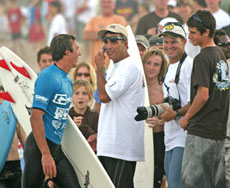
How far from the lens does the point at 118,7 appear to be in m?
14.8

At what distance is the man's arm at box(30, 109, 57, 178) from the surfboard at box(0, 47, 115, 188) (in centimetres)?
44

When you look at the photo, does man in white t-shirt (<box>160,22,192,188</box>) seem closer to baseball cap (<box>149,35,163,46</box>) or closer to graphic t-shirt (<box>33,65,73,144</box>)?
graphic t-shirt (<box>33,65,73,144</box>)

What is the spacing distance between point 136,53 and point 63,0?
9.29 m

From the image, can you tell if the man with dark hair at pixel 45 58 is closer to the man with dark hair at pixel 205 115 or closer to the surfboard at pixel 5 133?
the surfboard at pixel 5 133

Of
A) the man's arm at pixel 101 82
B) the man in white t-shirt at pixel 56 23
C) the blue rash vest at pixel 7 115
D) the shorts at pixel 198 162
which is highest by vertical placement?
the man in white t-shirt at pixel 56 23

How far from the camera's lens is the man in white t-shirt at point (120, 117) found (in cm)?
534

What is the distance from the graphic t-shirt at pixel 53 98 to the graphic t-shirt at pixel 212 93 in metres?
1.03

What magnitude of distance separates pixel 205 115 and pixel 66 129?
4.24ft

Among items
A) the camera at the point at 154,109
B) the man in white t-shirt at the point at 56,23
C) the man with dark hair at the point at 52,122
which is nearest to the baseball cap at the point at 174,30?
the camera at the point at 154,109

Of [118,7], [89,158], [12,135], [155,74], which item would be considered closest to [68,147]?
[89,158]

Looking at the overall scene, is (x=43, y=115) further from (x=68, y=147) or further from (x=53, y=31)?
(x=53, y=31)

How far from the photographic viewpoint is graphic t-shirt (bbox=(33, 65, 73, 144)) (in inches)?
191

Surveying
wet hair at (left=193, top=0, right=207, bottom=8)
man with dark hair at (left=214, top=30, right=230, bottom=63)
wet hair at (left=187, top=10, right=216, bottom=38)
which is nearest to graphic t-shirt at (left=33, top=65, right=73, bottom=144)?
wet hair at (left=187, top=10, right=216, bottom=38)

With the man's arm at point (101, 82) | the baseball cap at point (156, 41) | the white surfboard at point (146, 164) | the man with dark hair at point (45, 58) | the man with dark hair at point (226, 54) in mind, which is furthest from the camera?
the man with dark hair at point (45, 58)
